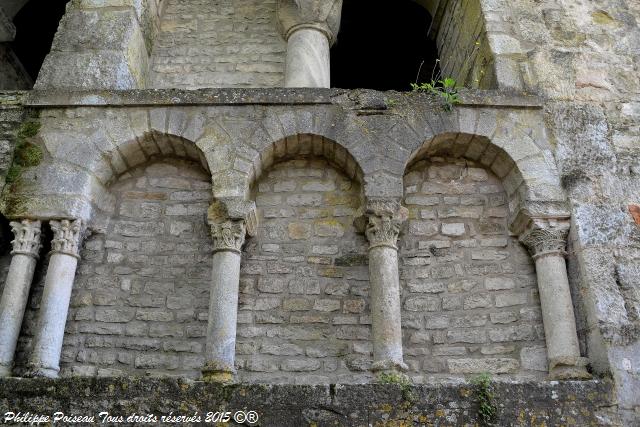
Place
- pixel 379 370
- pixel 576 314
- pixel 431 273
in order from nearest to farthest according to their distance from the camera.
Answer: pixel 379 370 → pixel 576 314 → pixel 431 273

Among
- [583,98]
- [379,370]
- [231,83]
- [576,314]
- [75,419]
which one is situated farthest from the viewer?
[231,83]

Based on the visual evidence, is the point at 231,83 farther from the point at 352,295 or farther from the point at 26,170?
the point at 352,295

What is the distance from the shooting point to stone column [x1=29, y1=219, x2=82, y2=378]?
14.8 ft

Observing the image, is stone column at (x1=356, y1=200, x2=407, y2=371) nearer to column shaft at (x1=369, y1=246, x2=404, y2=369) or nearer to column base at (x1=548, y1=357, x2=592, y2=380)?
column shaft at (x1=369, y1=246, x2=404, y2=369)

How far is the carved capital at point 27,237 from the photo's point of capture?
15.9 ft

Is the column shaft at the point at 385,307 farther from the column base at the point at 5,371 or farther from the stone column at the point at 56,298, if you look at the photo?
the column base at the point at 5,371

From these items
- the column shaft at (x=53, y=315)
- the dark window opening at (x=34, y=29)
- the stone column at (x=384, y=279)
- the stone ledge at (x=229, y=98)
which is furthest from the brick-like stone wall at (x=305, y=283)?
the dark window opening at (x=34, y=29)

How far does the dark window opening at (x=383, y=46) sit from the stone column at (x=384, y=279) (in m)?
3.48

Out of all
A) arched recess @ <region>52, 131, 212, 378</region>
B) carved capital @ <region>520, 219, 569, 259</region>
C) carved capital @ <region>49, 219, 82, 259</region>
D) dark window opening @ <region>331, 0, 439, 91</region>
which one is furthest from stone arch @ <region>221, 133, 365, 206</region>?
dark window opening @ <region>331, 0, 439, 91</region>

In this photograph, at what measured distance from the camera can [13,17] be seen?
8000 millimetres

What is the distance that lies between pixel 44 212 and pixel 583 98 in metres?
4.59

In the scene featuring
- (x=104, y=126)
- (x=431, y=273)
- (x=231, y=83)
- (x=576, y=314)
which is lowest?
(x=576, y=314)

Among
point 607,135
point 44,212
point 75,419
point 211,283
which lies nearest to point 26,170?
point 44,212

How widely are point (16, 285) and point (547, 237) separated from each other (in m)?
4.01
